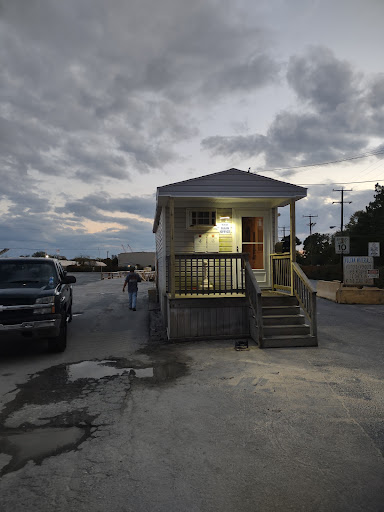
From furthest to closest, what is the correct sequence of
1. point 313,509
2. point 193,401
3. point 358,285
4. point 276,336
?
point 358,285 < point 276,336 < point 193,401 < point 313,509

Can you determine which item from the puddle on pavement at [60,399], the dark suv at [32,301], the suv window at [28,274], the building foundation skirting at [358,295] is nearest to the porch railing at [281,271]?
the puddle on pavement at [60,399]

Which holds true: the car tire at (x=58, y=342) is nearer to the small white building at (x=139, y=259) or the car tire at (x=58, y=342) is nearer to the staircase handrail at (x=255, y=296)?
the staircase handrail at (x=255, y=296)

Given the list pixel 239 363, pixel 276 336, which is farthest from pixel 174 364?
pixel 276 336

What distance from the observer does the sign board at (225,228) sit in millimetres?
10602

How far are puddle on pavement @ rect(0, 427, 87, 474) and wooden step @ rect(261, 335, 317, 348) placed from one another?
483 centimetres

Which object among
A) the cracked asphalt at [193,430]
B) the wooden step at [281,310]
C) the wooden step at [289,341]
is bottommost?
the cracked asphalt at [193,430]

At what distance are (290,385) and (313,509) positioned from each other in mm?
2888

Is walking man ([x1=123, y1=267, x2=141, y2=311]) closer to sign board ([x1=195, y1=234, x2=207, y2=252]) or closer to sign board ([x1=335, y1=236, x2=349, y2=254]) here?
sign board ([x1=195, y1=234, x2=207, y2=252])

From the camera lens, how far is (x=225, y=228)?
34.8 ft

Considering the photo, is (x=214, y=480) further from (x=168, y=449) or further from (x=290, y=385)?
(x=290, y=385)

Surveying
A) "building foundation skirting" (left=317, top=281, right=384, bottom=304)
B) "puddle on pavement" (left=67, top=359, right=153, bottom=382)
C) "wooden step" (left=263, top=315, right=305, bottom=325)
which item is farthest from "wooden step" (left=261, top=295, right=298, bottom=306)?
"building foundation skirting" (left=317, top=281, right=384, bottom=304)

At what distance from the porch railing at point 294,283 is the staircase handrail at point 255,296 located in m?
1.16

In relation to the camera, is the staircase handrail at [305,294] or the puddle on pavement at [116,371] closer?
the puddle on pavement at [116,371]

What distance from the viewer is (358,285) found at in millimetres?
16891
